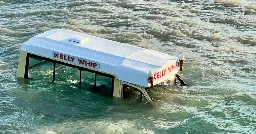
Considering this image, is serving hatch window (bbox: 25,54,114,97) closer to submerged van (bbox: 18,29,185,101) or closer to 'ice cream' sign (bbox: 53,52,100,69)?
submerged van (bbox: 18,29,185,101)

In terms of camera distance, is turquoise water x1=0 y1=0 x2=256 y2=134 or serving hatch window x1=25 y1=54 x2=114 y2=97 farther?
serving hatch window x1=25 y1=54 x2=114 y2=97

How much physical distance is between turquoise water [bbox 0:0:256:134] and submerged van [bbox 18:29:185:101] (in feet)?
2.75

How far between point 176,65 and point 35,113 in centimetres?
555

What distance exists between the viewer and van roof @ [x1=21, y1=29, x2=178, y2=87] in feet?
→ 67.6

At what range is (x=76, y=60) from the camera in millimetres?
21516

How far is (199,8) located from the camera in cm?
3400

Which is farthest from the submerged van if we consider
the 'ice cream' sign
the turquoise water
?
the turquoise water

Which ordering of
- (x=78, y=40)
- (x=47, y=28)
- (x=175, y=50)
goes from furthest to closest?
(x=47, y=28) < (x=175, y=50) < (x=78, y=40)

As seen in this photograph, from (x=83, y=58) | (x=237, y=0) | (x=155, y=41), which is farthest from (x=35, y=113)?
(x=237, y=0)

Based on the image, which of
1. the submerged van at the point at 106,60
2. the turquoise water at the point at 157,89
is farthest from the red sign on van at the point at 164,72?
the turquoise water at the point at 157,89

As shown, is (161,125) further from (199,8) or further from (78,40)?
(199,8)

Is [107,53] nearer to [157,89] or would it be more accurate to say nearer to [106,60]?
[106,60]

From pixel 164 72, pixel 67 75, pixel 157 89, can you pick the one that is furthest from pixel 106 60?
pixel 67 75

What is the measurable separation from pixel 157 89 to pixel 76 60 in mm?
3544
